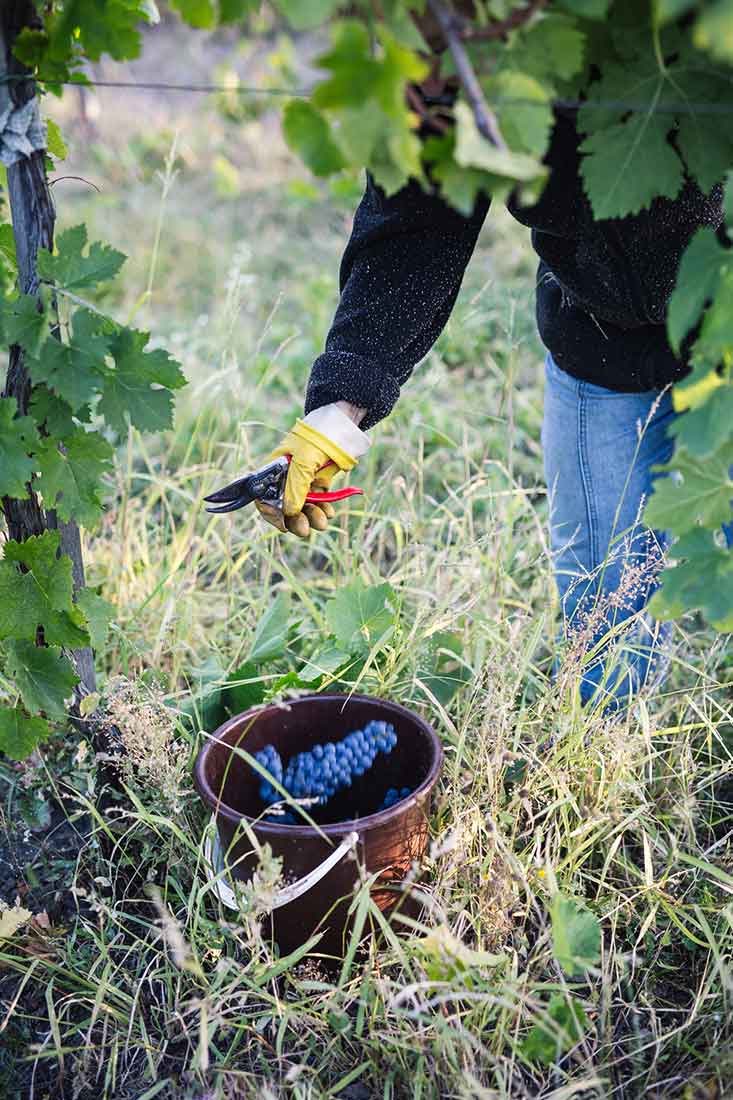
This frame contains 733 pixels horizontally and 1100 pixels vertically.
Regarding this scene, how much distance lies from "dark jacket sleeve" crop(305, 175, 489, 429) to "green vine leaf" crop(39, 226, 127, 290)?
397mm

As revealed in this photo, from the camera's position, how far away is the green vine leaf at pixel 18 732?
1418 millimetres

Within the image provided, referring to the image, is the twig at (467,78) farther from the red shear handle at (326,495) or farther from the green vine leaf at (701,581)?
the red shear handle at (326,495)

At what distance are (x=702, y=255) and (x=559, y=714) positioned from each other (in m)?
0.85

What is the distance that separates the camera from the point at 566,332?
5.53 feet

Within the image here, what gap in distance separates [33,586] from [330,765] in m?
0.52

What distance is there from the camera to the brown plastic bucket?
1.31m

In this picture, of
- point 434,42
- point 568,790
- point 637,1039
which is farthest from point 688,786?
point 434,42

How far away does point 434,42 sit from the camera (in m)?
1.03

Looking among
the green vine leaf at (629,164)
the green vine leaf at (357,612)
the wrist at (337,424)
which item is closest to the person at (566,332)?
the wrist at (337,424)

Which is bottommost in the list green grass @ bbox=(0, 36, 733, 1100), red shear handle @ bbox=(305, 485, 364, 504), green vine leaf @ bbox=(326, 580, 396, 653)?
green grass @ bbox=(0, 36, 733, 1100)

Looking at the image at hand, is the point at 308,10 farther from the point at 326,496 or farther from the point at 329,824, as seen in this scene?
the point at 329,824

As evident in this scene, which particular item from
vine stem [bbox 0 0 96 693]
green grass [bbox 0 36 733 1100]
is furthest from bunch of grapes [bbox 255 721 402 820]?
vine stem [bbox 0 0 96 693]

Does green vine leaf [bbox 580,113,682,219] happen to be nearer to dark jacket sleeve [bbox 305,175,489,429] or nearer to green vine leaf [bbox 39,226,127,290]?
dark jacket sleeve [bbox 305,175,489,429]

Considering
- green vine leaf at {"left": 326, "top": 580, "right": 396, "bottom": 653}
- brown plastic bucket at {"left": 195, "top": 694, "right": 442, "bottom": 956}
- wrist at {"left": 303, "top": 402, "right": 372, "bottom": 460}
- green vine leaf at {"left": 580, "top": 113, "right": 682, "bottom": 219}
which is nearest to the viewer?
green vine leaf at {"left": 580, "top": 113, "right": 682, "bottom": 219}
